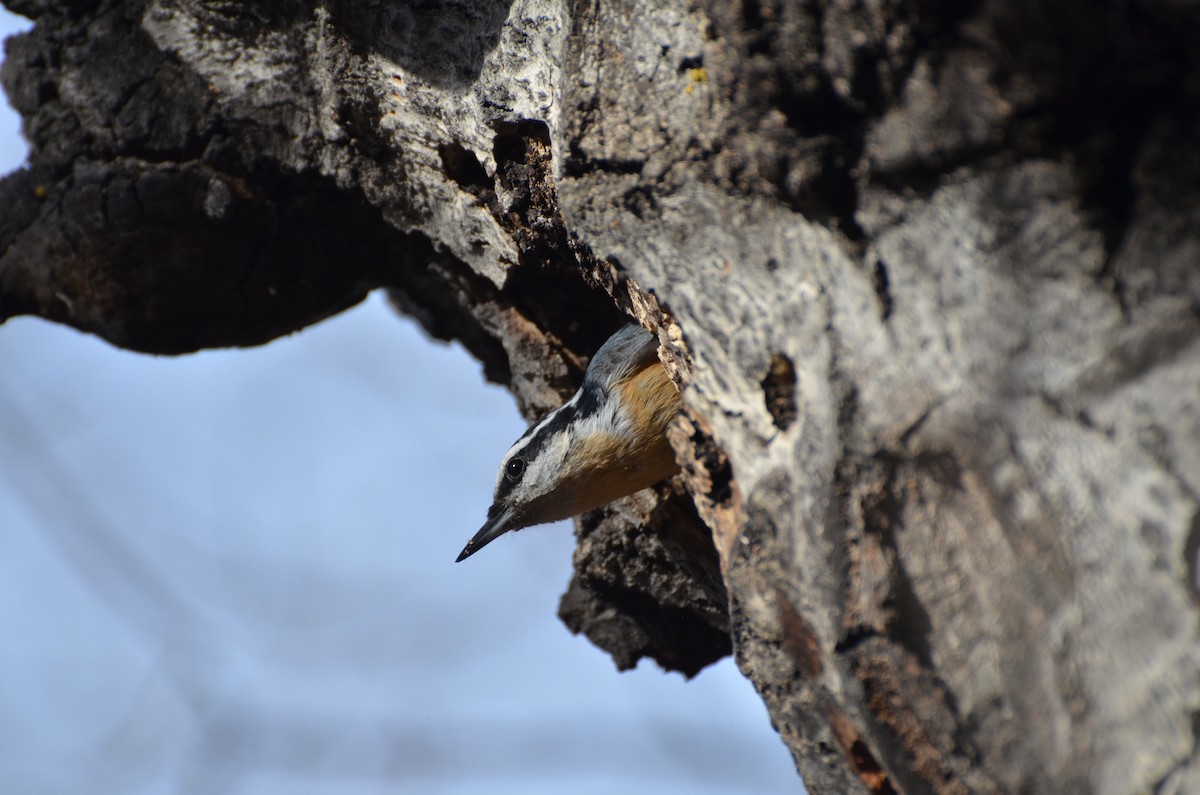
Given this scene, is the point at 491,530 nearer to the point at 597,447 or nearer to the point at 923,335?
the point at 597,447

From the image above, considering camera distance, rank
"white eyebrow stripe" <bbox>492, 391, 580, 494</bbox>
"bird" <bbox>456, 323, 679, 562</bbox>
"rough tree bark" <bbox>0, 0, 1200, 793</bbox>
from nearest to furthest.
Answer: "rough tree bark" <bbox>0, 0, 1200, 793</bbox>
"bird" <bbox>456, 323, 679, 562</bbox>
"white eyebrow stripe" <bbox>492, 391, 580, 494</bbox>

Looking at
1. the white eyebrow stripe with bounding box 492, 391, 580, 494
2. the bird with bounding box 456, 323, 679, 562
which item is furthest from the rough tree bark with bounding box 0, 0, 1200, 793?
the white eyebrow stripe with bounding box 492, 391, 580, 494

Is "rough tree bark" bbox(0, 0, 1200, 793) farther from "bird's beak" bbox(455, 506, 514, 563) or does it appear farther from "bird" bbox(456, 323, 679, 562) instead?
"bird's beak" bbox(455, 506, 514, 563)

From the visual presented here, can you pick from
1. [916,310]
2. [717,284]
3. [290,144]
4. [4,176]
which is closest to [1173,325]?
[916,310]

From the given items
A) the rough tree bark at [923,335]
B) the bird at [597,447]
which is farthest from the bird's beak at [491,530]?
the rough tree bark at [923,335]

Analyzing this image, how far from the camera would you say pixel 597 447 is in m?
2.70

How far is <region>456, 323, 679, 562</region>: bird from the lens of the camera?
104 inches

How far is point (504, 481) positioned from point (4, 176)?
175cm

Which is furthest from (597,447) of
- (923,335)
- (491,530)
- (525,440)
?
(923,335)

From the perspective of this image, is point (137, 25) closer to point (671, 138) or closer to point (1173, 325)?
point (671, 138)

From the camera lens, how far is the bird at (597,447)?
8.70 feet

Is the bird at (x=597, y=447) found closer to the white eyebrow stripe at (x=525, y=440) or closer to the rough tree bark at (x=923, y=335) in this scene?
the white eyebrow stripe at (x=525, y=440)

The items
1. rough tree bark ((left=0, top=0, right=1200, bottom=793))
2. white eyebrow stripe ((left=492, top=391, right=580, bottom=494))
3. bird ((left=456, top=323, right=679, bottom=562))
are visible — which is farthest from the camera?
white eyebrow stripe ((left=492, top=391, right=580, bottom=494))

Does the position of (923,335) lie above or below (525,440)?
below
